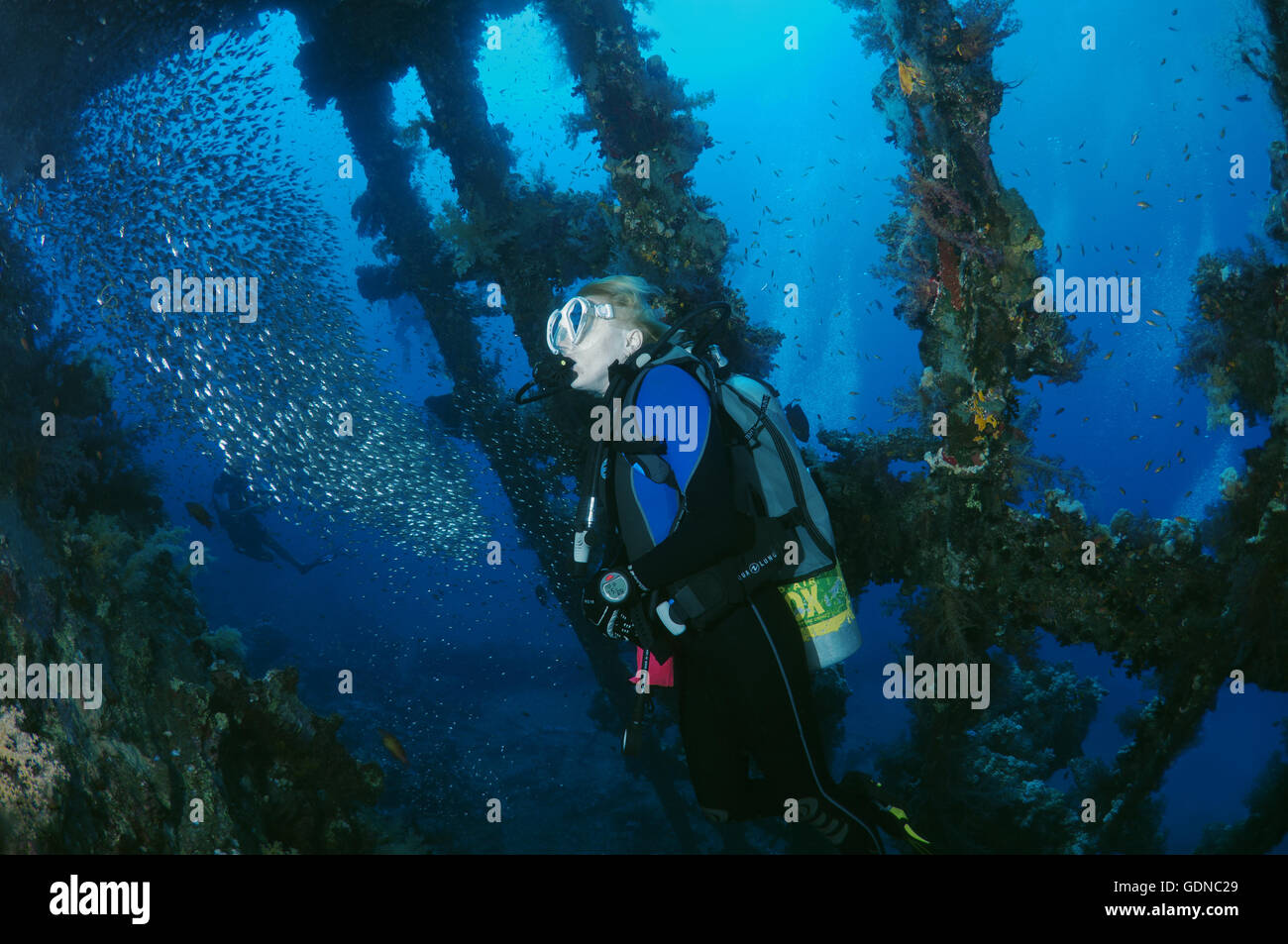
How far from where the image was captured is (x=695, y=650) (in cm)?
322

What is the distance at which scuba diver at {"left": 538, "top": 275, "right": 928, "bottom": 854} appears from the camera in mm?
3016

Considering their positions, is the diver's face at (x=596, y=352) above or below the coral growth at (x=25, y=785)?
above

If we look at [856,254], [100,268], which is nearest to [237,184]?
[100,268]

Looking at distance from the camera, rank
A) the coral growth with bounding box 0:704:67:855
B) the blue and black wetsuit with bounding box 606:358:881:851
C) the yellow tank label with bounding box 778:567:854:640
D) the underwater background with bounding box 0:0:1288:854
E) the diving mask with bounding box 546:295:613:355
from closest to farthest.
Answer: the blue and black wetsuit with bounding box 606:358:881:851, the coral growth with bounding box 0:704:67:855, the yellow tank label with bounding box 778:567:854:640, the diving mask with bounding box 546:295:613:355, the underwater background with bounding box 0:0:1288:854

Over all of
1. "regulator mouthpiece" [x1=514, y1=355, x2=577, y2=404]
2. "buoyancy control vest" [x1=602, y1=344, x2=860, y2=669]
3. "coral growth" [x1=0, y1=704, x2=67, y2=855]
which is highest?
"regulator mouthpiece" [x1=514, y1=355, x2=577, y2=404]

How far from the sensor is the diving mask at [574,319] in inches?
140

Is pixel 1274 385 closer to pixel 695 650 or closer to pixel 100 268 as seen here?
pixel 695 650

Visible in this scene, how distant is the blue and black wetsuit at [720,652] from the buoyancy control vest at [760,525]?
3 centimetres

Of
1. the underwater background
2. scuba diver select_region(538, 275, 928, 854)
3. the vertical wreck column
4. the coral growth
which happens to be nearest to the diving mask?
scuba diver select_region(538, 275, 928, 854)

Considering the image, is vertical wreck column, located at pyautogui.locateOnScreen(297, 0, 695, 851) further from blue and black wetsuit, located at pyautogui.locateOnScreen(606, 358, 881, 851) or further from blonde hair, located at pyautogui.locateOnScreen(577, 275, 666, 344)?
blue and black wetsuit, located at pyautogui.locateOnScreen(606, 358, 881, 851)

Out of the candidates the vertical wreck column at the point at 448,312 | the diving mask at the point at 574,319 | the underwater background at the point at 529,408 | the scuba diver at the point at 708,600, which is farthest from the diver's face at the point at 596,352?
the vertical wreck column at the point at 448,312

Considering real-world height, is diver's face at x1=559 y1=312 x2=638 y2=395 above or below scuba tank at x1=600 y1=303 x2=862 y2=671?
above

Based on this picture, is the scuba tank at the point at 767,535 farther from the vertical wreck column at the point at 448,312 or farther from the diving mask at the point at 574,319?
the vertical wreck column at the point at 448,312
